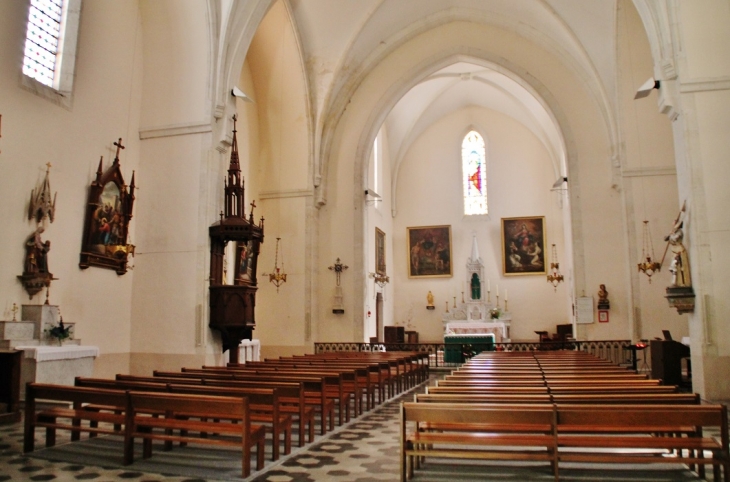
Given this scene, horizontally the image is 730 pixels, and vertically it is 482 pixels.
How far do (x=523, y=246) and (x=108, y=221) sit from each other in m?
18.0

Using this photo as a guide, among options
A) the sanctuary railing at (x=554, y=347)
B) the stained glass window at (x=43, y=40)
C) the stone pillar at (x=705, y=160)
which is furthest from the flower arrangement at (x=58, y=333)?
the stone pillar at (x=705, y=160)

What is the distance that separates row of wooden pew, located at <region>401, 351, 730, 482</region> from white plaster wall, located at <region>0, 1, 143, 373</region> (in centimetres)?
735

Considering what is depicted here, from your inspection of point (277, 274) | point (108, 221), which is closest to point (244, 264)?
point (277, 274)

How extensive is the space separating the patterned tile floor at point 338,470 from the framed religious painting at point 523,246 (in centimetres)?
1965

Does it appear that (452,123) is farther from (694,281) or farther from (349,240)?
(694,281)

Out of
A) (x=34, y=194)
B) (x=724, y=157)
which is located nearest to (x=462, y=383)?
(x=724, y=157)

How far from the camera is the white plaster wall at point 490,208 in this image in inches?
966

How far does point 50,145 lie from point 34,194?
1.00 m

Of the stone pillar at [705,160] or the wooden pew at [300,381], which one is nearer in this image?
the wooden pew at [300,381]

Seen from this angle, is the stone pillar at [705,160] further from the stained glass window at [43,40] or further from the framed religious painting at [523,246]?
the framed religious painting at [523,246]

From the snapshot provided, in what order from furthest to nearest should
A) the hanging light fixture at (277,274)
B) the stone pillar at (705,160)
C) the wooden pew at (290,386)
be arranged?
the hanging light fixture at (277,274)
the stone pillar at (705,160)
the wooden pew at (290,386)

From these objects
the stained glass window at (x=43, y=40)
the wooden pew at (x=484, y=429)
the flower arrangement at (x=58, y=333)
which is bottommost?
the wooden pew at (x=484, y=429)

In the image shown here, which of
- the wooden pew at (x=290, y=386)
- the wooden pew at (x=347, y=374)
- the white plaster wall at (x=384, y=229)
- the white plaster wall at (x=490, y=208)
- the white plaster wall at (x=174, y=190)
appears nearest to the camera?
the wooden pew at (x=290, y=386)

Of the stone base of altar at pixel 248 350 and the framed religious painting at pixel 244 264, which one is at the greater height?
the framed religious painting at pixel 244 264
